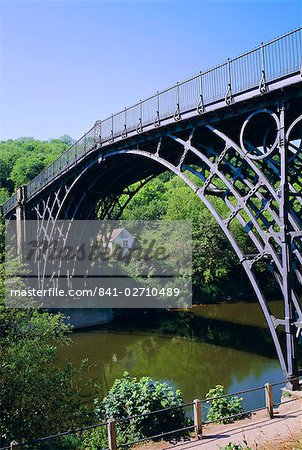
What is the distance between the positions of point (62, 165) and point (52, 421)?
2164cm

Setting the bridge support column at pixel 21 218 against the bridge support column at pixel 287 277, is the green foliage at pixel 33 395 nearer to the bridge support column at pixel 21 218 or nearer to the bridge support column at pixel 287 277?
the bridge support column at pixel 287 277

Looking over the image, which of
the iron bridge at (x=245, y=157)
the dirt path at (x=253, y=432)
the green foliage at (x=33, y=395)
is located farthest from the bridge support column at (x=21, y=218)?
the dirt path at (x=253, y=432)

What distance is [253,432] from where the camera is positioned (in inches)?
323

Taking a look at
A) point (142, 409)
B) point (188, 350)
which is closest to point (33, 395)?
point (142, 409)

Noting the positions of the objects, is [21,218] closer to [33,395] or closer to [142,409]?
[33,395]

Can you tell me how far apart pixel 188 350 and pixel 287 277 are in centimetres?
1509

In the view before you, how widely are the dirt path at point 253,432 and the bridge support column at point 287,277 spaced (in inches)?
45.4

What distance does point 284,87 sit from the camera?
10617 millimetres

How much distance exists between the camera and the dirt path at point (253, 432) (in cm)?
784

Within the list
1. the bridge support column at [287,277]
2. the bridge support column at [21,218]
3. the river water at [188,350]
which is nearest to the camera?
the bridge support column at [287,277]

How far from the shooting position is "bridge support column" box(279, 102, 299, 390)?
10.3 metres

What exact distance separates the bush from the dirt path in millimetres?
600

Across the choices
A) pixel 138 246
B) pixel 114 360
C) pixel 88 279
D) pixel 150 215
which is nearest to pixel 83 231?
pixel 88 279

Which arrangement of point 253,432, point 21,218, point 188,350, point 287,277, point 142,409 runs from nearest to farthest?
1. point 253,432
2. point 142,409
3. point 287,277
4. point 188,350
5. point 21,218
